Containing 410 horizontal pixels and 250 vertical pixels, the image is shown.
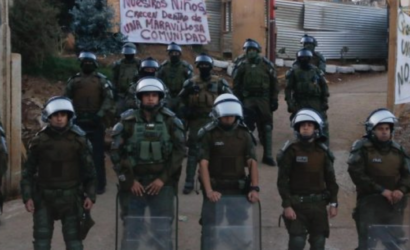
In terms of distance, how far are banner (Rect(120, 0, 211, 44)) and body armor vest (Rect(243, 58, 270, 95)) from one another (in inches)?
251

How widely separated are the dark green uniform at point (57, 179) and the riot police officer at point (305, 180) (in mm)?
1686

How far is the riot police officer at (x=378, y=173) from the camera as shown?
6191 millimetres

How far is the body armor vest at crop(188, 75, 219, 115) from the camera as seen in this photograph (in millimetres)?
9117

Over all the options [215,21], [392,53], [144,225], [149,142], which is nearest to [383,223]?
[144,225]

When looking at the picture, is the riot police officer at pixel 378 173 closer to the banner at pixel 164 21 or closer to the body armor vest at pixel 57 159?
the body armor vest at pixel 57 159

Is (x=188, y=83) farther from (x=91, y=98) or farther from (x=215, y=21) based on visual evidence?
(x=215, y=21)

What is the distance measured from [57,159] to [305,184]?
2.14 meters

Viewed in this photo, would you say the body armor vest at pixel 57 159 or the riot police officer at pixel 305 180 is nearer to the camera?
the body armor vest at pixel 57 159

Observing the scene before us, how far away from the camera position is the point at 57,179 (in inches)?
241

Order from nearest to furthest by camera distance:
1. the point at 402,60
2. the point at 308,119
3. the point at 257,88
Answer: the point at 308,119
the point at 257,88
the point at 402,60

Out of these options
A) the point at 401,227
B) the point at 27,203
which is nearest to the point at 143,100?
the point at 27,203

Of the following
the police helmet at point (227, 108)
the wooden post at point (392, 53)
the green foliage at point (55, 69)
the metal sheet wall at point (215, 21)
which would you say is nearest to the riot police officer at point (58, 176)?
the police helmet at point (227, 108)

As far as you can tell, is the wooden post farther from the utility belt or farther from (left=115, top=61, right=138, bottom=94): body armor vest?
the utility belt

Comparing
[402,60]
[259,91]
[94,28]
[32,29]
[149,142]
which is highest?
[94,28]
